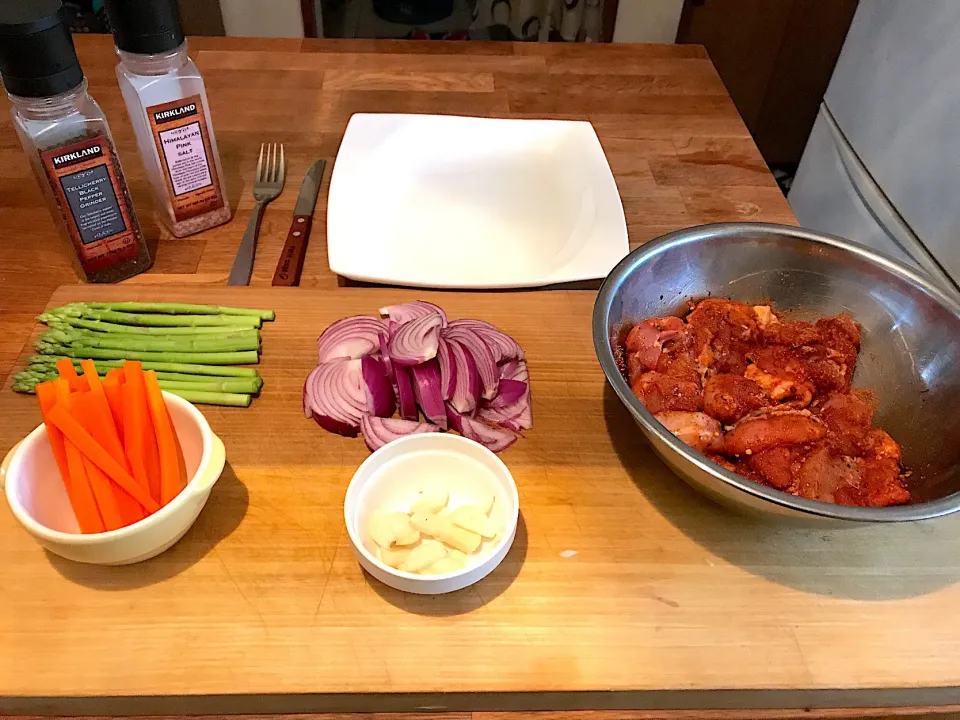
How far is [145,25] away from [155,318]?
0.42 m

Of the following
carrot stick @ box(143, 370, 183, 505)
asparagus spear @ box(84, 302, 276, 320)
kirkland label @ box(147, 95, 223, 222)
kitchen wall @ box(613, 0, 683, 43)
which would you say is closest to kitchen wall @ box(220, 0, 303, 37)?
kitchen wall @ box(613, 0, 683, 43)

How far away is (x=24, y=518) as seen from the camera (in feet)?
2.48

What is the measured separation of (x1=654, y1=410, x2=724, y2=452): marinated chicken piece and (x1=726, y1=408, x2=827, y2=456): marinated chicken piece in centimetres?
2

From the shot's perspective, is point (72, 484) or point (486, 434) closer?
point (72, 484)

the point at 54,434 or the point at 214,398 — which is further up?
the point at 54,434

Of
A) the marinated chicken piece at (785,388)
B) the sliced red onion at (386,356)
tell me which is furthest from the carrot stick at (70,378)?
the marinated chicken piece at (785,388)

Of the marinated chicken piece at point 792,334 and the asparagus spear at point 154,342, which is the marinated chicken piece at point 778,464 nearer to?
the marinated chicken piece at point 792,334

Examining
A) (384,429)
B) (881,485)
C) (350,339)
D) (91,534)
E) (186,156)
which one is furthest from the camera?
(186,156)

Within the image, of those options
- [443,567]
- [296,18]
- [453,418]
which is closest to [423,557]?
[443,567]

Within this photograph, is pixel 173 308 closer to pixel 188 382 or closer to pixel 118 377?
pixel 188 382

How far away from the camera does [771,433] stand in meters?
0.91

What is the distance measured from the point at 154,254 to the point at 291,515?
2.11 feet

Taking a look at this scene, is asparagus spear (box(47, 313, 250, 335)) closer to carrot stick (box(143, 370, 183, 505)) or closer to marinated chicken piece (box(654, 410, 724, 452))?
carrot stick (box(143, 370, 183, 505))

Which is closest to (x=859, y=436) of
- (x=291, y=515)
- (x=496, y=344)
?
(x=496, y=344)
